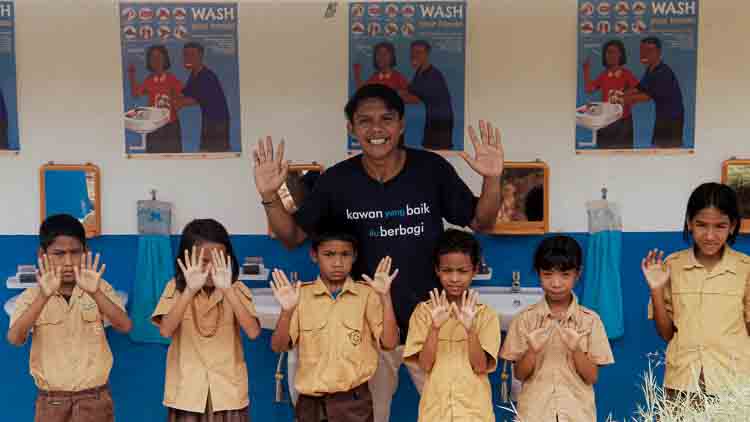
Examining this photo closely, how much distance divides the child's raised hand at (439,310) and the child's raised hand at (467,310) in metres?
0.04

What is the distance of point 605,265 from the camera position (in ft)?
13.7

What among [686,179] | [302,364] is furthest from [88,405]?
[686,179]

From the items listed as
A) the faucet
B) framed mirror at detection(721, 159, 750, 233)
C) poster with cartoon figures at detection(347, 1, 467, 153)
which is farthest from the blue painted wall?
poster with cartoon figures at detection(347, 1, 467, 153)

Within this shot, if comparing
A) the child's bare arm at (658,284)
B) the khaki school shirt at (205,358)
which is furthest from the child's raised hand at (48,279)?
the child's bare arm at (658,284)

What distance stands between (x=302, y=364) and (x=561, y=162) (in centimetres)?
177

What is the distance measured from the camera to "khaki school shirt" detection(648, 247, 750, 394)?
3.25 metres

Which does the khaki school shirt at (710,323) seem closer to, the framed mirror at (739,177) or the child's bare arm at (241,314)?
the framed mirror at (739,177)

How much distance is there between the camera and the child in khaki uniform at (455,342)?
3129mm

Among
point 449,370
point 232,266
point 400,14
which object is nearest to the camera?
point 449,370

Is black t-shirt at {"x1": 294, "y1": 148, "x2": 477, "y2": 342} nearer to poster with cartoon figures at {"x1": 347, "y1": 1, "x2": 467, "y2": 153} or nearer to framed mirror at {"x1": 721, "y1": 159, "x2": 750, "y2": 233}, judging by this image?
poster with cartoon figures at {"x1": 347, "y1": 1, "x2": 467, "y2": 153}

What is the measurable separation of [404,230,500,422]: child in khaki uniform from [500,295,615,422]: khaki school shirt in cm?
15

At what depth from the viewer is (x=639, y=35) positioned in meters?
4.14

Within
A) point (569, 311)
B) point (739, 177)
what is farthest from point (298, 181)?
point (739, 177)

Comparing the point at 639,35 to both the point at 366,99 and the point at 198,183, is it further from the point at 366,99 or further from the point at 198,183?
the point at 198,183
